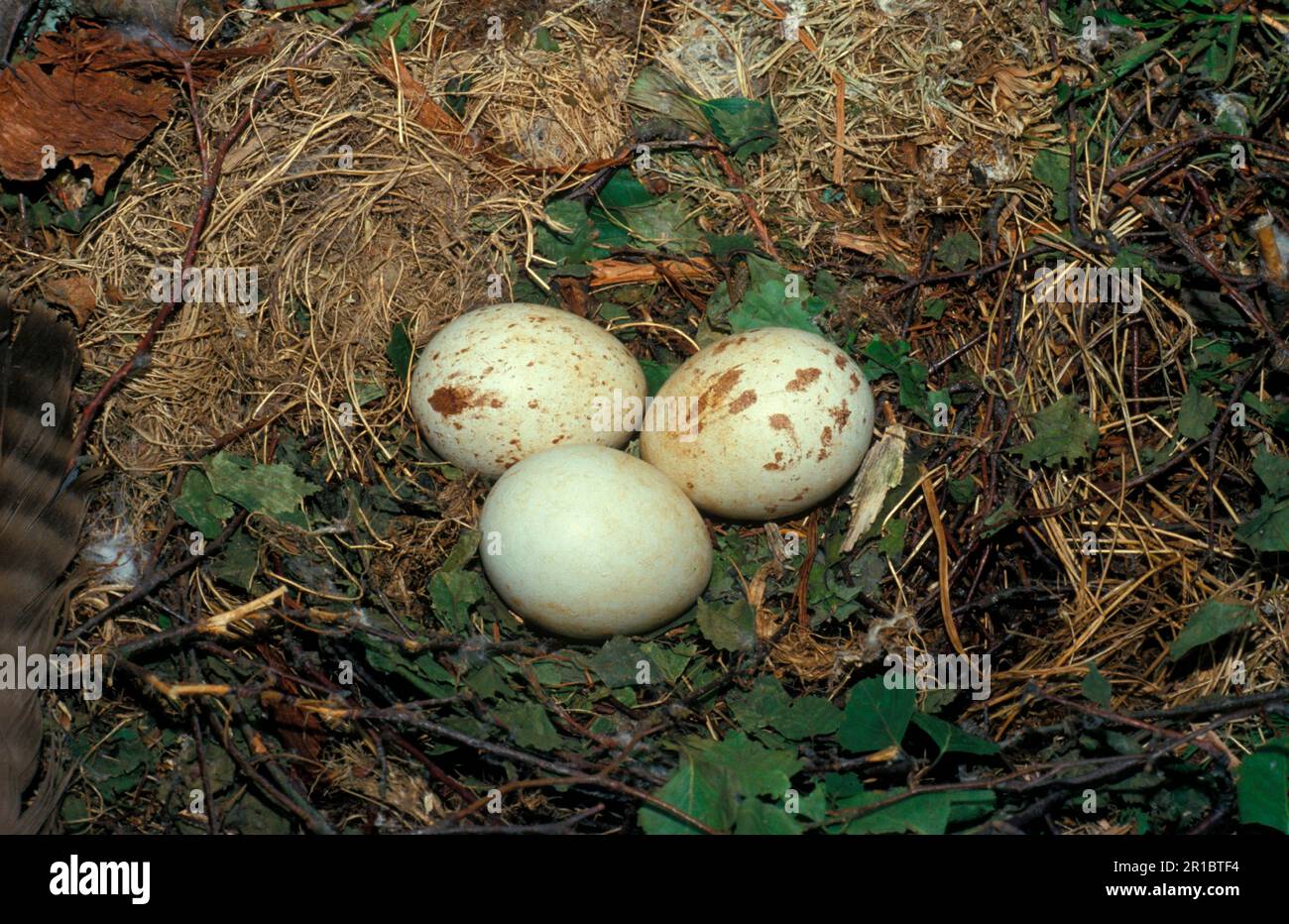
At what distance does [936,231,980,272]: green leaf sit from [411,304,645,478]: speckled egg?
887 millimetres

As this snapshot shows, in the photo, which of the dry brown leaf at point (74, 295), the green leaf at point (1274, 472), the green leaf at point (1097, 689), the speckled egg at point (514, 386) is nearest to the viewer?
the green leaf at point (1097, 689)

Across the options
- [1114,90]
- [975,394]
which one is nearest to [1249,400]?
[975,394]

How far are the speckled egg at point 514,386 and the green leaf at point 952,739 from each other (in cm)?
99

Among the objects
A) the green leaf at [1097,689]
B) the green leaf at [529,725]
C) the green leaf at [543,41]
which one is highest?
the green leaf at [543,41]

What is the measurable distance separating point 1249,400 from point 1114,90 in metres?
0.90

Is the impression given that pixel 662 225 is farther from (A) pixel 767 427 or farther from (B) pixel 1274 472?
(B) pixel 1274 472

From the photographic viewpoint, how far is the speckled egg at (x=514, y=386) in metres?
2.45

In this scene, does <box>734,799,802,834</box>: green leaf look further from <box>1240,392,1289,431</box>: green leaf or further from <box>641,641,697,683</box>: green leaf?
<box>1240,392,1289,431</box>: green leaf

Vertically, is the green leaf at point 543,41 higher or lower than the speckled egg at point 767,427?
higher

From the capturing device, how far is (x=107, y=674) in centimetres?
243

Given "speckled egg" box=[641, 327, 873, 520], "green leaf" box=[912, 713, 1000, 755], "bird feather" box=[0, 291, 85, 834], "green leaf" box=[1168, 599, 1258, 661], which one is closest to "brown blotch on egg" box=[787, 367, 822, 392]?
"speckled egg" box=[641, 327, 873, 520]

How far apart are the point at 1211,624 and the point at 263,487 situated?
85.9 inches

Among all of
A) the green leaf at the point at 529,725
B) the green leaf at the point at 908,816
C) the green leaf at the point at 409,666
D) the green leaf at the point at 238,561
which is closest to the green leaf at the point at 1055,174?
the green leaf at the point at 908,816

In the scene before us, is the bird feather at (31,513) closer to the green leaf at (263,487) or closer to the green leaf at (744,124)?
the green leaf at (263,487)
